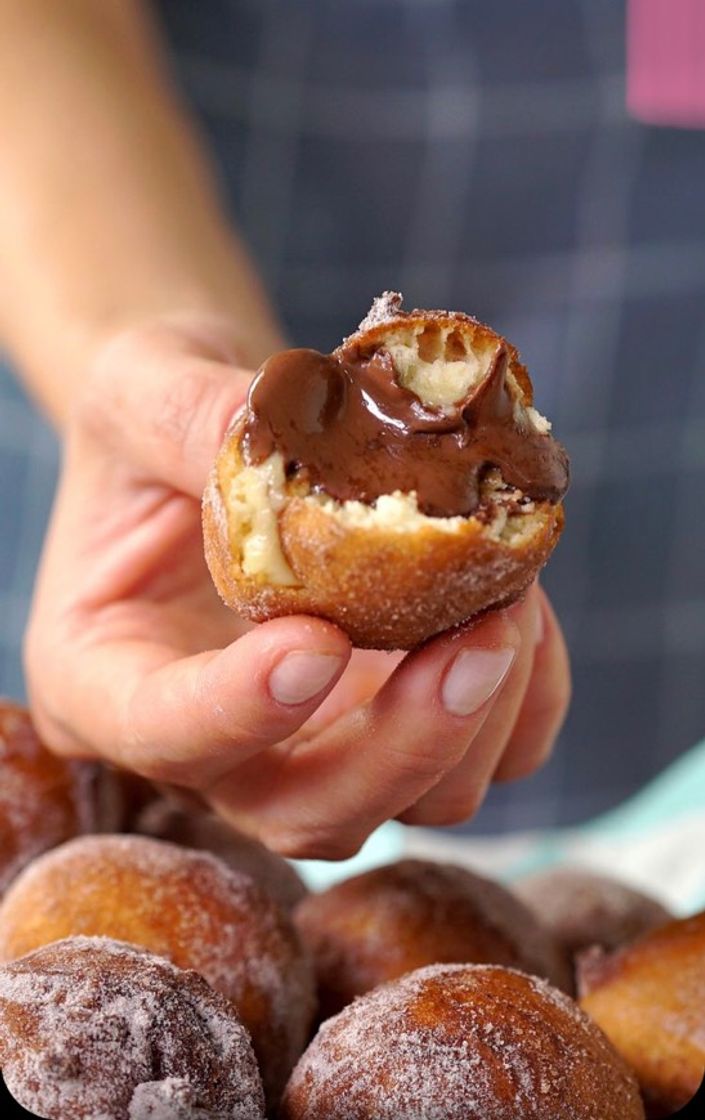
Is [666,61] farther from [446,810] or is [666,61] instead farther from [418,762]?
[418,762]

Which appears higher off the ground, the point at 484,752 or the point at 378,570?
the point at 378,570

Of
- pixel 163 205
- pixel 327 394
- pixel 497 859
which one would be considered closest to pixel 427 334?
pixel 327 394

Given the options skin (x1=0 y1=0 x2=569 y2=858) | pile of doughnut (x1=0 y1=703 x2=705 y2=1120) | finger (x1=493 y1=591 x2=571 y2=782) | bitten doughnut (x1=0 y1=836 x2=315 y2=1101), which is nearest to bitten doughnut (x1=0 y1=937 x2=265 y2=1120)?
pile of doughnut (x1=0 y1=703 x2=705 y2=1120)

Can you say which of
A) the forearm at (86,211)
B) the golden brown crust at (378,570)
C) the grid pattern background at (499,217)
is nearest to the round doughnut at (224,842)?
the golden brown crust at (378,570)

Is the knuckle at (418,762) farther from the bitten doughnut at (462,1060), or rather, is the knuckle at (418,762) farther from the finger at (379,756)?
the bitten doughnut at (462,1060)

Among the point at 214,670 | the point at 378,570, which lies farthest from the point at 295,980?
the point at 378,570

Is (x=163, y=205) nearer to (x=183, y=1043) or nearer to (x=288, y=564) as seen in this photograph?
(x=288, y=564)
